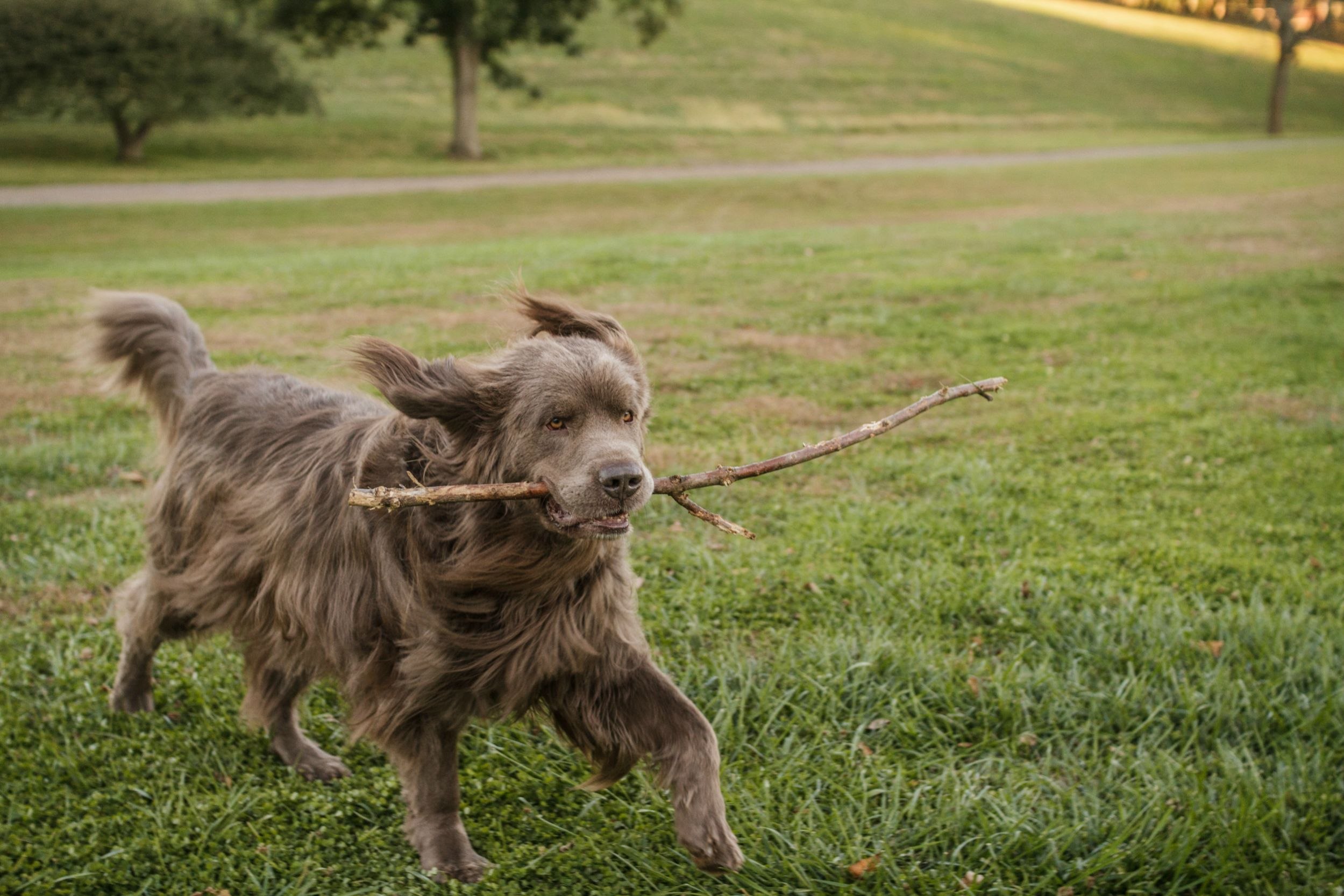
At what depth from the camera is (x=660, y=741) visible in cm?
344

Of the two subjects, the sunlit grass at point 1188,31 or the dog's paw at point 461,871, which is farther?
the sunlit grass at point 1188,31

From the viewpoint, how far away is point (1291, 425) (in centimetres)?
786

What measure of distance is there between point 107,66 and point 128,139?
2.15m

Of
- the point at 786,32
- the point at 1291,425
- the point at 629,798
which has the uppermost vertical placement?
the point at 786,32

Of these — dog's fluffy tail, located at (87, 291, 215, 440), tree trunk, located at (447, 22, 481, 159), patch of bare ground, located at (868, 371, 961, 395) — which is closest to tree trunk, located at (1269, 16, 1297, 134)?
tree trunk, located at (447, 22, 481, 159)

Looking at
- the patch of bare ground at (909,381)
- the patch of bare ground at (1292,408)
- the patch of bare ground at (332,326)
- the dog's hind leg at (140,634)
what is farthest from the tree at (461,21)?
the dog's hind leg at (140,634)

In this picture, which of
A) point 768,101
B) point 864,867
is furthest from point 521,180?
point 864,867

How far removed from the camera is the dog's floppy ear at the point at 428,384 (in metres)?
3.23

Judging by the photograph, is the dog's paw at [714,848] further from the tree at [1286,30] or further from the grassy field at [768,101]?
the tree at [1286,30]

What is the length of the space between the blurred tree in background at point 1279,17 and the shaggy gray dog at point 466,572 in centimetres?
5907

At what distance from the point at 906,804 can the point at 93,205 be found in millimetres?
24259

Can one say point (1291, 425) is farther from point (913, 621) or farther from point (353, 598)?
point (353, 598)

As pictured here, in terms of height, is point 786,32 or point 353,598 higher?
point 786,32

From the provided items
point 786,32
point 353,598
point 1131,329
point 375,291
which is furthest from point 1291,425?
point 786,32
